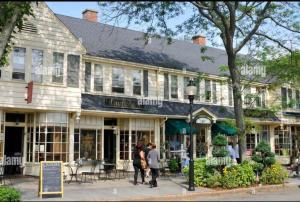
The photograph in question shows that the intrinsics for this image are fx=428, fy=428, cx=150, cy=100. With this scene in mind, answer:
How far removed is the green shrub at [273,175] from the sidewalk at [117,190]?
489mm

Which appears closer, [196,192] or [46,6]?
[196,192]

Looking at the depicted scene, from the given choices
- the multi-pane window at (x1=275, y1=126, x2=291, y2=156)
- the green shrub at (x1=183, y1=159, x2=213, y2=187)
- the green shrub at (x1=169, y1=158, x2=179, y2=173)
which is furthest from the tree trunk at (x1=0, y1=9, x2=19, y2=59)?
the multi-pane window at (x1=275, y1=126, x2=291, y2=156)

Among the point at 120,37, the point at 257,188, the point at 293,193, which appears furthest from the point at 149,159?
the point at 120,37

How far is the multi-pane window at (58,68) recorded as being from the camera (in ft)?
70.9

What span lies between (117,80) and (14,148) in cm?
685

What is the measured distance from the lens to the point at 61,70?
21828 mm

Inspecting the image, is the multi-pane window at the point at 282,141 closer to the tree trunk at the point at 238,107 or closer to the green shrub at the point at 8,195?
the tree trunk at the point at 238,107

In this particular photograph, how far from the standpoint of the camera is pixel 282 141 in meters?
Answer: 35.5

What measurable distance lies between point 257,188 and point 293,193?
4.67ft

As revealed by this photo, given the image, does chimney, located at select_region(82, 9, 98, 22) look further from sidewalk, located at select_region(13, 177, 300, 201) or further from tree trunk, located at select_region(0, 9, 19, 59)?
tree trunk, located at select_region(0, 9, 19, 59)

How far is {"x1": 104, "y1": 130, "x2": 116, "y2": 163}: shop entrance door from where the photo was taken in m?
25.5

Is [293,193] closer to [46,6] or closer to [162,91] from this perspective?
[162,91]

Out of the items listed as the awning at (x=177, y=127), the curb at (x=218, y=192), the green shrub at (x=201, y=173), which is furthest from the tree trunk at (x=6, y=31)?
the awning at (x=177, y=127)

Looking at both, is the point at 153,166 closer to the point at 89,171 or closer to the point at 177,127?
the point at 89,171
